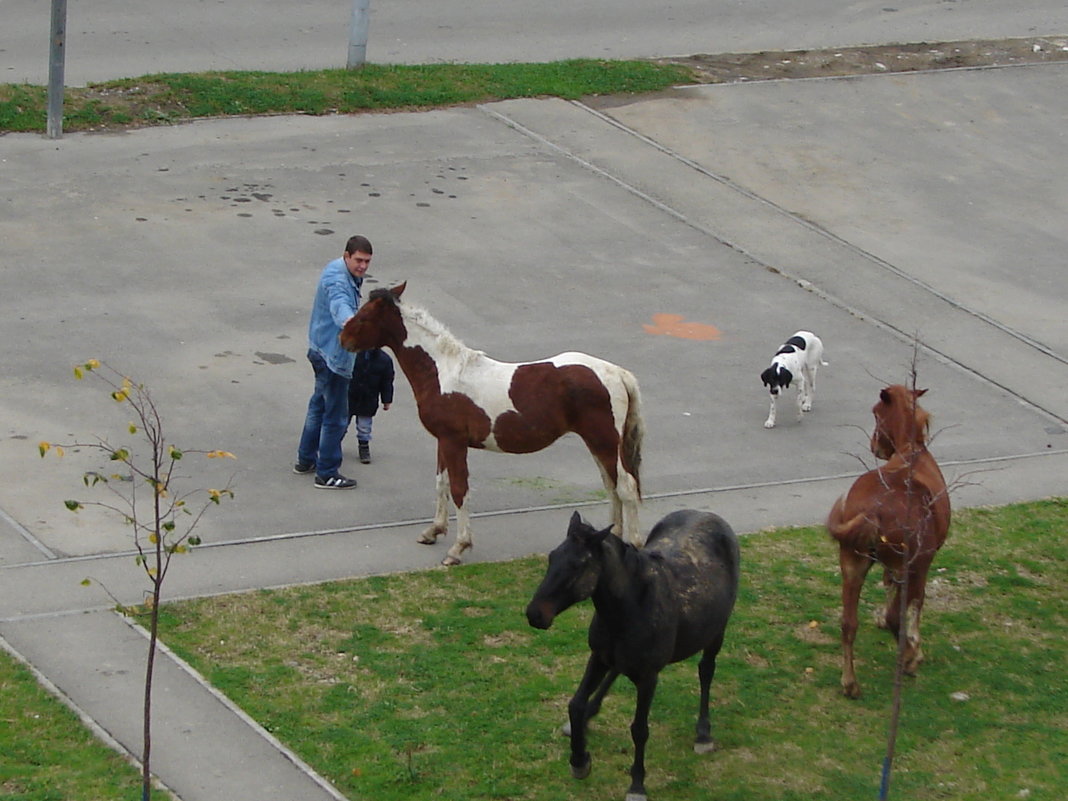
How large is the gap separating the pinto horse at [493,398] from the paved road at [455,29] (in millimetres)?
→ 11362

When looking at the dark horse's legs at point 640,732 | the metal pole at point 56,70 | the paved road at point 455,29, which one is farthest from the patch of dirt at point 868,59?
the dark horse's legs at point 640,732

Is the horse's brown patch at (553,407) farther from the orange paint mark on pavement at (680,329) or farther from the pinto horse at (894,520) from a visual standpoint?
the orange paint mark on pavement at (680,329)

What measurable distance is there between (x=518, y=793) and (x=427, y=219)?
10.6 meters

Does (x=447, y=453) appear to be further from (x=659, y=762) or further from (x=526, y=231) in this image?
(x=526, y=231)

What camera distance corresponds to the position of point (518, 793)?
8.47 m

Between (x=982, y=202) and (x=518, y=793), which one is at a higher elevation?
(x=982, y=202)

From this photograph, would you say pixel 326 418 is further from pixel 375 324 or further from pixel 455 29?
pixel 455 29

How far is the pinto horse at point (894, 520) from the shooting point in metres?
9.55

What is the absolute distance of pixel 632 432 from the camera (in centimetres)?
1137

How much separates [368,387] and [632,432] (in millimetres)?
2485

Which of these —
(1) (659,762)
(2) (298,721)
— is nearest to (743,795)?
(1) (659,762)

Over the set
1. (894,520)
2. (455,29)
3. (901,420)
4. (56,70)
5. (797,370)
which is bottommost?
(797,370)

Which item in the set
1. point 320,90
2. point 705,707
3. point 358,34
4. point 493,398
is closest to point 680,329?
point 493,398

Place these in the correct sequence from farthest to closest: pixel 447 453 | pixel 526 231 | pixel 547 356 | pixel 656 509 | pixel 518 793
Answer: pixel 526 231 < pixel 547 356 < pixel 656 509 < pixel 447 453 < pixel 518 793
